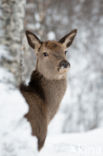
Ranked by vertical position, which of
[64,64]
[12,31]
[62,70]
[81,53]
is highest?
[12,31]

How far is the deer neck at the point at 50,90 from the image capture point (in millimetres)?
5965

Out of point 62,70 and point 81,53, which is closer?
point 62,70

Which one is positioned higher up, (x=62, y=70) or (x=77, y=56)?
(x=62, y=70)

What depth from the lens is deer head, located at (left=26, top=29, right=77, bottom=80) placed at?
5.92 meters

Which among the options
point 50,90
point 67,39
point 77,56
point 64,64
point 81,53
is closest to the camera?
point 64,64

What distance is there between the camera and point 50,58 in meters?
6.07

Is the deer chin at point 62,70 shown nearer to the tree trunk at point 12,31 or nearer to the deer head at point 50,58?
the deer head at point 50,58

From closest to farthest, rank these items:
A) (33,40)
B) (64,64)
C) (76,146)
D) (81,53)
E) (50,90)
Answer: (64,64) → (50,90) → (33,40) → (76,146) → (81,53)

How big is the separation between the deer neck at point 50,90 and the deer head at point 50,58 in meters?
0.08

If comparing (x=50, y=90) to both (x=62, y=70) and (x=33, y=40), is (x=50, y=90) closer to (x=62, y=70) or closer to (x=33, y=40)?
(x=62, y=70)

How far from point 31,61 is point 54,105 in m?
6.96

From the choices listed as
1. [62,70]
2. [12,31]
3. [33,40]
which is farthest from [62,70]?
[12,31]

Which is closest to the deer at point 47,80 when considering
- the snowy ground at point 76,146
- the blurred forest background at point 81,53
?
the snowy ground at point 76,146

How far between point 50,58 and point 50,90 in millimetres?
451
